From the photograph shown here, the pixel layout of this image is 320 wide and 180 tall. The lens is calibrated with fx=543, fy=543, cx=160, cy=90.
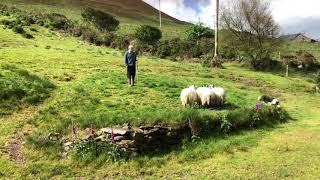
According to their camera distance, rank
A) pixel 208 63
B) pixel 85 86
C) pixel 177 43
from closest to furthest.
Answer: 1. pixel 85 86
2. pixel 208 63
3. pixel 177 43

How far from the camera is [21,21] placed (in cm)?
4828

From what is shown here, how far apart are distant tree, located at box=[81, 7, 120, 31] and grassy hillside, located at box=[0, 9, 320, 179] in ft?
101

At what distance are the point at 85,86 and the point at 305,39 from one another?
67646 mm

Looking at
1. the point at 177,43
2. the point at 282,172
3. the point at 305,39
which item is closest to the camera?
the point at 282,172

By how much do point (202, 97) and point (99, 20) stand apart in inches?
1593

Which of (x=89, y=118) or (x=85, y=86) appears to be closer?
(x=89, y=118)

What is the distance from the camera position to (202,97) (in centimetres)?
2278

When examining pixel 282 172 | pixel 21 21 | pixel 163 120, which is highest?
pixel 21 21

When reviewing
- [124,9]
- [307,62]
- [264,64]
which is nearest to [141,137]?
[264,64]

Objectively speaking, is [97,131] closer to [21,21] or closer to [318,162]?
[318,162]

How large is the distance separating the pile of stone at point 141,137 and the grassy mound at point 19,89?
4561 millimetres

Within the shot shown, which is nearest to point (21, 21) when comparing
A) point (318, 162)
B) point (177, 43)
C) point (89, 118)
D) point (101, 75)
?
point (177, 43)

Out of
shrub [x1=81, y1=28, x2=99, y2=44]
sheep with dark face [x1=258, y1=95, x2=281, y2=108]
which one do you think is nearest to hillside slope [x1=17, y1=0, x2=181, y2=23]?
shrub [x1=81, y1=28, x2=99, y2=44]

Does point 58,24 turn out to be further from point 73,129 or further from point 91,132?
point 91,132
